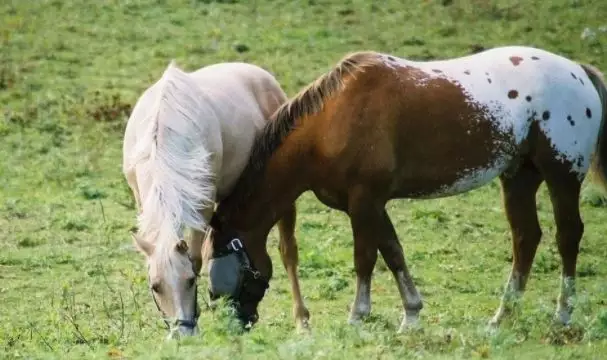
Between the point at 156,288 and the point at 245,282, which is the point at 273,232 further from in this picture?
the point at 156,288

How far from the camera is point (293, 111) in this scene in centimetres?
829

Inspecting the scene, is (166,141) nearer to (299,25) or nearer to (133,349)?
(133,349)

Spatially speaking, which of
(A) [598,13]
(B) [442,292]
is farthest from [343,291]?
(A) [598,13]

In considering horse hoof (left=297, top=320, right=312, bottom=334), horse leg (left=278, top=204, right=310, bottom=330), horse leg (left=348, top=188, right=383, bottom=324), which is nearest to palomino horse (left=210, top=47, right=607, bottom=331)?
horse leg (left=348, top=188, right=383, bottom=324)

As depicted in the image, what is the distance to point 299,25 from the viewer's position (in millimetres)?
19531

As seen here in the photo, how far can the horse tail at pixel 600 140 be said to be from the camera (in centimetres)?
870

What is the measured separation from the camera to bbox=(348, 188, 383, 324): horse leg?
803 centimetres

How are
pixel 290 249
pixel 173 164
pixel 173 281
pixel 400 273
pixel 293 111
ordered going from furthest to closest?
pixel 290 249 < pixel 400 273 < pixel 293 111 < pixel 173 164 < pixel 173 281

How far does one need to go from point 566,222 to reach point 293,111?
6.86ft

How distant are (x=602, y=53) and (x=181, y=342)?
1311cm

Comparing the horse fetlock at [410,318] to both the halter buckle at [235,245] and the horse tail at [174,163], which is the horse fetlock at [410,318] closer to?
the halter buckle at [235,245]

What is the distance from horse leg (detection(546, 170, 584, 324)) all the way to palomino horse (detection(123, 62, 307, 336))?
2.13 meters

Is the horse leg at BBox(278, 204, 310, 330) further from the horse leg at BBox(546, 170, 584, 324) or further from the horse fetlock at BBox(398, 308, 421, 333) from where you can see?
the horse leg at BBox(546, 170, 584, 324)

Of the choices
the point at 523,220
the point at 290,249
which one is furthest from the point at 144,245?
→ the point at 523,220
